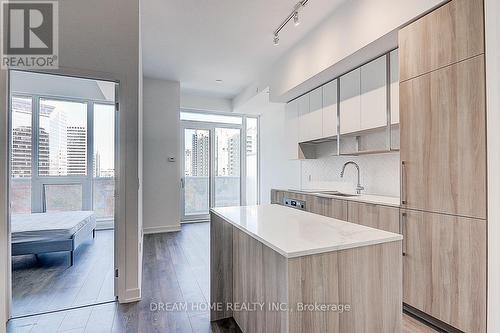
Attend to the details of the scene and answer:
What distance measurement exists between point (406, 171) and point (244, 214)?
1475 millimetres

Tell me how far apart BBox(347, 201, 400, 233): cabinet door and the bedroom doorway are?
10.5 feet

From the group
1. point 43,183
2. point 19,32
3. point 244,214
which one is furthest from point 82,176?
point 244,214

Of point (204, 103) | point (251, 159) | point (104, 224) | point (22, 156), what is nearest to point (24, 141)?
point (22, 156)

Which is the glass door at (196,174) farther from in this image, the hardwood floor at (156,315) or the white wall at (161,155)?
the hardwood floor at (156,315)

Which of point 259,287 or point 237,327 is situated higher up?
point 259,287

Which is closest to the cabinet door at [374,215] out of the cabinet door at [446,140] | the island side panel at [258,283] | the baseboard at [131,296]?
the cabinet door at [446,140]

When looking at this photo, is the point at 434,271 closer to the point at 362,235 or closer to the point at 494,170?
the point at 494,170

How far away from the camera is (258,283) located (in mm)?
1576

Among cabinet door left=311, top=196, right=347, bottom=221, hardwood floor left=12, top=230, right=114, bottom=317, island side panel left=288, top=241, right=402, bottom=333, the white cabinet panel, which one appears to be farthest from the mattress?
the white cabinet panel

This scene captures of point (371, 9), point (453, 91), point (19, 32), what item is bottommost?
point (453, 91)

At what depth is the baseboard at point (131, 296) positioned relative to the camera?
8.36 feet

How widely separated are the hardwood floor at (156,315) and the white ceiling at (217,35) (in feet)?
10.1

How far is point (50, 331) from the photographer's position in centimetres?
207

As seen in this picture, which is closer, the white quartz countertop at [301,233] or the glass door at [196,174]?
the white quartz countertop at [301,233]
